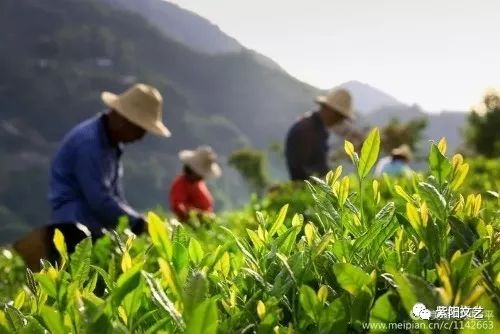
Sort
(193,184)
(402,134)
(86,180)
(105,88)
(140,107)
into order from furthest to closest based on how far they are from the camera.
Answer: (105,88) < (402,134) < (193,184) < (140,107) < (86,180)

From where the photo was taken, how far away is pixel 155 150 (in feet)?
486

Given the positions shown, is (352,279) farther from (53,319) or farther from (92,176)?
(92,176)

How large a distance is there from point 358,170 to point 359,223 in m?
0.15

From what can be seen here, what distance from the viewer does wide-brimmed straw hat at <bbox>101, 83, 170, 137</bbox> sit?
5.25m

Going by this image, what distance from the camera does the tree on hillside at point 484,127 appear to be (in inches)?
2000

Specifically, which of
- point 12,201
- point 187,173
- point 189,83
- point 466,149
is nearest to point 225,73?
point 189,83

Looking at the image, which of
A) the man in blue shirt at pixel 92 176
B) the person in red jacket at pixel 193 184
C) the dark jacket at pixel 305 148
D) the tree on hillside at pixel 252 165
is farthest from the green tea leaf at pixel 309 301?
the tree on hillside at pixel 252 165

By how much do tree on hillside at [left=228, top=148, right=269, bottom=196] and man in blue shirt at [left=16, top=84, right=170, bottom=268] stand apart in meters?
82.4

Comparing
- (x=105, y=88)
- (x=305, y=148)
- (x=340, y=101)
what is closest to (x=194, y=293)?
(x=305, y=148)

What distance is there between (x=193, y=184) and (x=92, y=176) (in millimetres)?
4704

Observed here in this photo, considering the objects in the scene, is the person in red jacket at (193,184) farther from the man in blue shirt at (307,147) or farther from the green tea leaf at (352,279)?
the green tea leaf at (352,279)

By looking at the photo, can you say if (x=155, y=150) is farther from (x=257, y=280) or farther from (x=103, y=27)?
(x=257, y=280)

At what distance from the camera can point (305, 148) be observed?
7.61 metres

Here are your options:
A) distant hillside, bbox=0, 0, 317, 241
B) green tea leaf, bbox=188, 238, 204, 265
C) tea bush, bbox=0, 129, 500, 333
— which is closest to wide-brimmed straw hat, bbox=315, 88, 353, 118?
tea bush, bbox=0, 129, 500, 333
